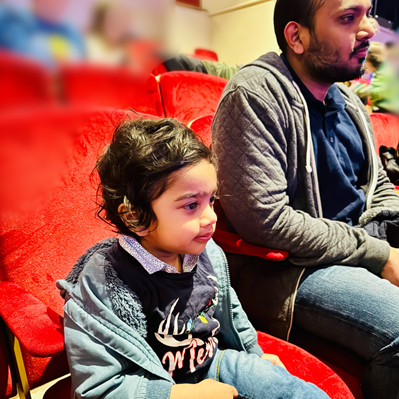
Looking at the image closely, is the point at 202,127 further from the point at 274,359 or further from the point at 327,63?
the point at 274,359

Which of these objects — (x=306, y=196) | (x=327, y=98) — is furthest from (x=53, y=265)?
(x=327, y=98)

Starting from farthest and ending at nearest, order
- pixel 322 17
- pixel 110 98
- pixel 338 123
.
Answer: pixel 338 123 → pixel 322 17 → pixel 110 98

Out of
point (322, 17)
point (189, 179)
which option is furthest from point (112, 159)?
point (322, 17)

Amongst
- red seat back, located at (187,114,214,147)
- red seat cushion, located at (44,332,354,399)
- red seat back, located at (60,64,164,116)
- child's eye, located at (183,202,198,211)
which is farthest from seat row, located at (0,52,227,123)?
red seat back, located at (187,114,214,147)

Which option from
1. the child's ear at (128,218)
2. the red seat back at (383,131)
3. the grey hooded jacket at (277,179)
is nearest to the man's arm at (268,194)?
the grey hooded jacket at (277,179)

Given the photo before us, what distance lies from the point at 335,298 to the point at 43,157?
723 millimetres

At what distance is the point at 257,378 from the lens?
26.2 inches

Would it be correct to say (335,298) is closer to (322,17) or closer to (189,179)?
(189,179)

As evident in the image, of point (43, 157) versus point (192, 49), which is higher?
point (192, 49)

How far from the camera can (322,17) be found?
0.98 meters

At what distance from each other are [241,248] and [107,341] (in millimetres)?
472

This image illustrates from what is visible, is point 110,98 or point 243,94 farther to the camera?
point 243,94

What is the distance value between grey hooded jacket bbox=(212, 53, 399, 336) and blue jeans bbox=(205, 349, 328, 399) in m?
0.23

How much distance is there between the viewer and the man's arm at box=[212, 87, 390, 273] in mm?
876
